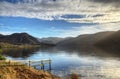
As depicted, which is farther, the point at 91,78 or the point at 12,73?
the point at 91,78

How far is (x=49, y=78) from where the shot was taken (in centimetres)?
7325

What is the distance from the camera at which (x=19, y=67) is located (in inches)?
2815

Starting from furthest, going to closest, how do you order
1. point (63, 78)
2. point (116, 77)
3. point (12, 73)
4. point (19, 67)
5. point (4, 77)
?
1. point (116, 77)
2. point (63, 78)
3. point (19, 67)
4. point (12, 73)
5. point (4, 77)

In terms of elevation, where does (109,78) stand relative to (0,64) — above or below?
below

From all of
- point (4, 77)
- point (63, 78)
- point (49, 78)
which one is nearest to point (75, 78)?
point (49, 78)

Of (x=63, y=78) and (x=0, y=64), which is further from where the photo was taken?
(x=63, y=78)

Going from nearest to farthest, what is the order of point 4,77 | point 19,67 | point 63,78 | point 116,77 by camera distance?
point 4,77
point 19,67
point 63,78
point 116,77

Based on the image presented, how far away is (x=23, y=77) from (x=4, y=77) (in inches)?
243

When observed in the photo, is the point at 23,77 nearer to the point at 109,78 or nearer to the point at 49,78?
the point at 49,78

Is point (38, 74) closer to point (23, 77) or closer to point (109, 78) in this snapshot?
point (23, 77)

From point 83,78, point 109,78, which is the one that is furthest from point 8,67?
point 109,78

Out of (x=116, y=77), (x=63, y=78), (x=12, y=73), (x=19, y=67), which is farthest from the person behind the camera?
(x=116, y=77)

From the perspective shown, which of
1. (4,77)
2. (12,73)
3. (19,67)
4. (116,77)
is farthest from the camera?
(116,77)

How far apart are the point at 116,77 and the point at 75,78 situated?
75.9 ft
